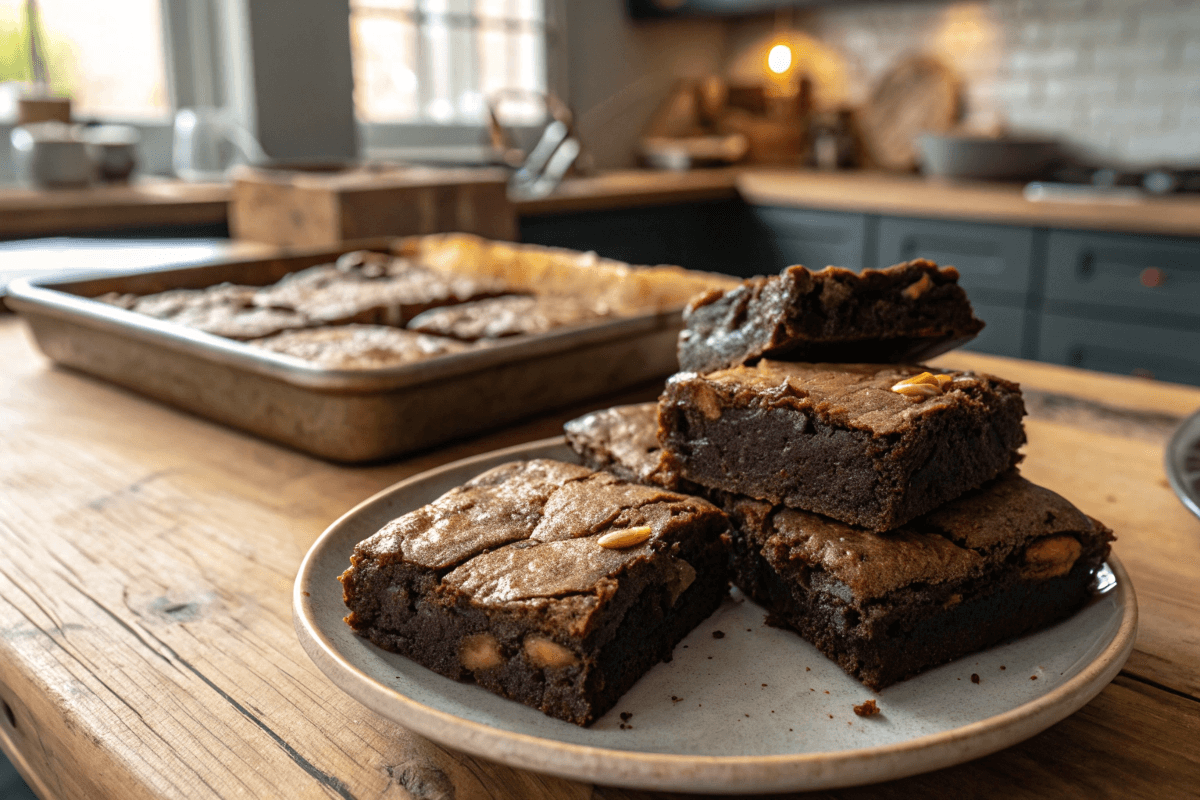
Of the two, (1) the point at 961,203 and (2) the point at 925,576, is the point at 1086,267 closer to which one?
(1) the point at 961,203

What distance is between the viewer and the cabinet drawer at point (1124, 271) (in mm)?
2648

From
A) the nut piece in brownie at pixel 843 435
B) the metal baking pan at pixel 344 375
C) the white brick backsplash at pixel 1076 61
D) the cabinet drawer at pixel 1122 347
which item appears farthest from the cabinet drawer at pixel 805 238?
the nut piece in brownie at pixel 843 435

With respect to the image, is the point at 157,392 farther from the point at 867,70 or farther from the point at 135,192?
the point at 867,70

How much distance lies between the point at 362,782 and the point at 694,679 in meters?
0.21

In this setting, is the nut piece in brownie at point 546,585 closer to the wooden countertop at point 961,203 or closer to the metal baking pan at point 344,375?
the metal baking pan at point 344,375

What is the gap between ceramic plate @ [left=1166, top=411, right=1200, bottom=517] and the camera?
0.80 metres

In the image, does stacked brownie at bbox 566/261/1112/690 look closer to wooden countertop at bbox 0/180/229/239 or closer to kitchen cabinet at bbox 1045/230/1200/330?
kitchen cabinet at bbox 1045/230/1200/330

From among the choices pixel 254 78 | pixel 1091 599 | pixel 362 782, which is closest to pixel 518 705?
pixel 362 782

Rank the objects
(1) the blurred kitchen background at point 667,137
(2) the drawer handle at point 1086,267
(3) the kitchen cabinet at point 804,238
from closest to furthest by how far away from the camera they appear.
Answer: (1) the blurred kitchen background at point 667,137, (2) the drawer handle at point 1086,267, (3) the kitchen cabinet at point 804,238

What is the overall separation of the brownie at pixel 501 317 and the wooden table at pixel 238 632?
15 cm

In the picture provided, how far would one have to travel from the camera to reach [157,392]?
1183 millimetres

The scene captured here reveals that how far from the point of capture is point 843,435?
0.65 meters

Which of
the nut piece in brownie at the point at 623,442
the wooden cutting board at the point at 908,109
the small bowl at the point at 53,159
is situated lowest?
the nut piece in brownie at the point at 623,442

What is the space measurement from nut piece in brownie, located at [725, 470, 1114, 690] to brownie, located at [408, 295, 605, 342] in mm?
588
